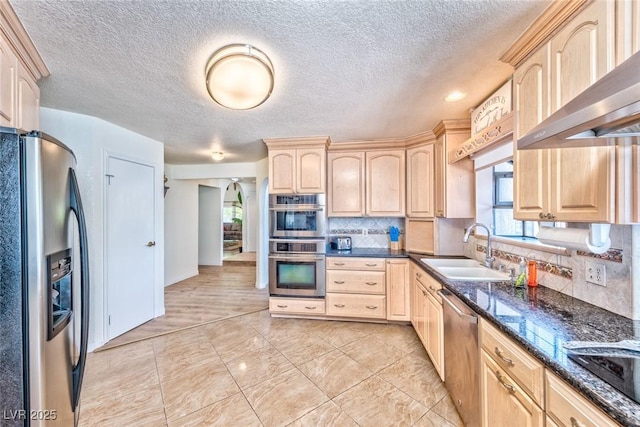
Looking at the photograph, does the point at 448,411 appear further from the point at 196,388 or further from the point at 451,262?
the point at 196,388

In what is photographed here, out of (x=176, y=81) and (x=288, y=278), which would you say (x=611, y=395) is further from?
(x=288, y=278)

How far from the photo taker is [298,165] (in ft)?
10.8

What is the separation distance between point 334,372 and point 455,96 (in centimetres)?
256

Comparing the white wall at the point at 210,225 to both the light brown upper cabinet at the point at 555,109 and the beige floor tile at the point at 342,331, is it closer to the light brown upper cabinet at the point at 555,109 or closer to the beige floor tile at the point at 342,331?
the beige floor tile at the point at 342,331

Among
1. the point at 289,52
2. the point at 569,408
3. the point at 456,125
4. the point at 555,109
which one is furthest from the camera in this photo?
the point at 456,125

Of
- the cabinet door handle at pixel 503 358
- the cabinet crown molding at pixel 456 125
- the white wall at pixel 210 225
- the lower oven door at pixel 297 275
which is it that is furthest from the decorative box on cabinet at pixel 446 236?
the white wall at pixel 210 225

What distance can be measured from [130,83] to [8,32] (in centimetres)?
65

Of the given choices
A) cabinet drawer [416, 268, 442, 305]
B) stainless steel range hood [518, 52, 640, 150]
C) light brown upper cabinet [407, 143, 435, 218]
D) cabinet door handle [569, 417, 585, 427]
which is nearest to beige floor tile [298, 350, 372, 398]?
cabinet drawer [416, 268, 442, 305]

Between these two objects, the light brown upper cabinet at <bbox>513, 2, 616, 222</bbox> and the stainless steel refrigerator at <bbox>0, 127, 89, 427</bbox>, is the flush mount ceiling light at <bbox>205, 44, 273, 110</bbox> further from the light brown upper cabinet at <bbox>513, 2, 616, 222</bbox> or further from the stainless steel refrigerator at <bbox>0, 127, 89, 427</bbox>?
the light brown upper cabinet at <bbox>513, 2, 616, 222</bbox>

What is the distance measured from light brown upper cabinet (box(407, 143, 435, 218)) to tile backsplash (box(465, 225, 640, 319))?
1.25 m

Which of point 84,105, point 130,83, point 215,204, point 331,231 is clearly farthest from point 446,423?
point 215,204

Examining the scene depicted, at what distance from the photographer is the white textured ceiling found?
1.23m

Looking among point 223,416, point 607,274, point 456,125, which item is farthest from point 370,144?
point 223,416

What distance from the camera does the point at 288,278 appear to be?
331 centimetres
